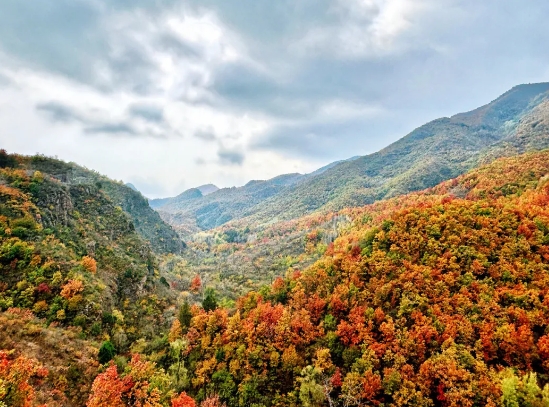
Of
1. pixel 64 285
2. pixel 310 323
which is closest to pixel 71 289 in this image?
pixel 64 285

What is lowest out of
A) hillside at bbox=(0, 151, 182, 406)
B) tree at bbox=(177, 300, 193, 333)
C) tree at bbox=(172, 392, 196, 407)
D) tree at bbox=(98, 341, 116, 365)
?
tree at bbox=(172, 392, 196, 407)

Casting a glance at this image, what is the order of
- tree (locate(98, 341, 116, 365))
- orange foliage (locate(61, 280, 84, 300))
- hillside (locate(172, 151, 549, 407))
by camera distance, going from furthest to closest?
orange foliage (locate(61, 280, 84, 300)) → tree (locate(98, 341, 116, 365)) → hillside (locate(172, 151, 549, 407))

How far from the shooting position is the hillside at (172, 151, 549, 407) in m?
51.5

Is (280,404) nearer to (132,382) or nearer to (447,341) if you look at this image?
(132,382)

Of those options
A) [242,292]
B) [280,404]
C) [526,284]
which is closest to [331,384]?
[280,404]

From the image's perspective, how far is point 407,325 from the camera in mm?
62438

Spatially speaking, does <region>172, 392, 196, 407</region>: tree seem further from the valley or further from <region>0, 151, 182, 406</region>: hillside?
<region>0, 151, 182, 406</region>: hillside

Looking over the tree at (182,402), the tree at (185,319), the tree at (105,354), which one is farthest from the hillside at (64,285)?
the tree at (182,402)

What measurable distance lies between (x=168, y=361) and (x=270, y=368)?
2270 centimetres

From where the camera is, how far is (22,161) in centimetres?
10331

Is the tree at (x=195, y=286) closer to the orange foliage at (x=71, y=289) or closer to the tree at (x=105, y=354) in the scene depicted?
the orange foliage at (x=71, y=289)

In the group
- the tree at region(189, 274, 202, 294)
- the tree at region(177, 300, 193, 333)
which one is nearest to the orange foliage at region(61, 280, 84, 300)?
the tree at region(177, 300, 193, 333)

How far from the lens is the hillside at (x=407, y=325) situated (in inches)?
A: 2029

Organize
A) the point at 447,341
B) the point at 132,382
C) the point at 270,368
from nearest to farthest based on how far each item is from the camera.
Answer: the point at 132,382 → the point at 447,341 → the point at 270,368
